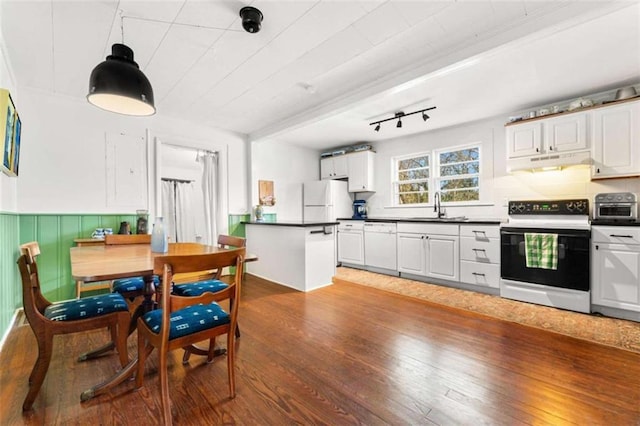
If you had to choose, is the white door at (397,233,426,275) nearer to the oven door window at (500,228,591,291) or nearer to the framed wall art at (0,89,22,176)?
the oven door window at (500,228,591,291)

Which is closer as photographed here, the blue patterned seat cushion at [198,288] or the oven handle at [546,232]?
the blue patterned seat cushion at [198,288]

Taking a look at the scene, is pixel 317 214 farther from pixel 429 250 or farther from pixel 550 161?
pixel 550 161

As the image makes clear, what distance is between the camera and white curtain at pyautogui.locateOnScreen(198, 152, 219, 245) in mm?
4344

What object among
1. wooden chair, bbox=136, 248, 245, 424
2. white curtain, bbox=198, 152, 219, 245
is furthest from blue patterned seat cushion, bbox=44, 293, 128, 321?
white curtain, bbox=198, 152, 219, 245

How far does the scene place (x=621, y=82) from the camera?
287 centimetres

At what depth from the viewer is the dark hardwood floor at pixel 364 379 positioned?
55.1 inches

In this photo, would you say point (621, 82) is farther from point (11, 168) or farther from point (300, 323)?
point (11, 168)

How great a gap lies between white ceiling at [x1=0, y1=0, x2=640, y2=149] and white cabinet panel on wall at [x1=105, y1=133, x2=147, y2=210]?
61 centimetres

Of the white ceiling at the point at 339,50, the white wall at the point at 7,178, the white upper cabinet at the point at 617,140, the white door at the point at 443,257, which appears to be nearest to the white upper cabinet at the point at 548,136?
the white upper cabinet at the point at 617,140

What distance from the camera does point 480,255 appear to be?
3480mm

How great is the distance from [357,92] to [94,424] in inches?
130

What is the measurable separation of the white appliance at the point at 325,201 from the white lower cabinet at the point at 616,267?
140 inches

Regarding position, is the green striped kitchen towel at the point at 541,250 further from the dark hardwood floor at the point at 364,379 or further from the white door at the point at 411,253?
the white door at the point at 411,253

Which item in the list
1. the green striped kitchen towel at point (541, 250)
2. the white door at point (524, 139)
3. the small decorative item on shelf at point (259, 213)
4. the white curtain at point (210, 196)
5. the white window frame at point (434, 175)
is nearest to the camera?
the green striped kitchen towel at point (541, 250)
